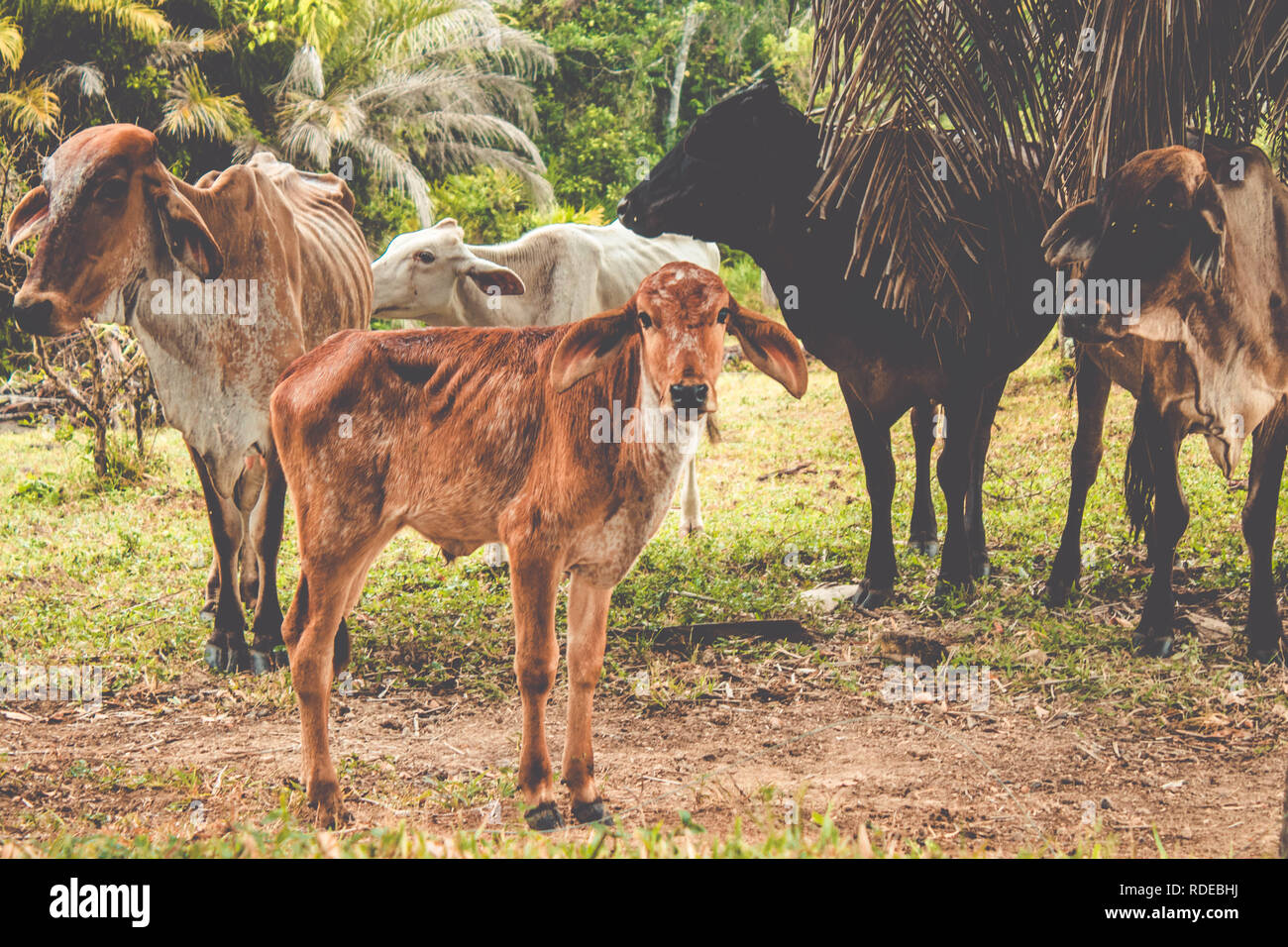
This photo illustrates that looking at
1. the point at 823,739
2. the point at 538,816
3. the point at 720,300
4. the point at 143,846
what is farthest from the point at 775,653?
the point at 143,846

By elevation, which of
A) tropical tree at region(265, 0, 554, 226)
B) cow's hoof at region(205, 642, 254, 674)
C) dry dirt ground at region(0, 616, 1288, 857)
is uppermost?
tropical tree at region(265, 0, 554, 226)

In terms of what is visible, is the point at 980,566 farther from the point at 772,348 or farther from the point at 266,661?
the point at 266,661

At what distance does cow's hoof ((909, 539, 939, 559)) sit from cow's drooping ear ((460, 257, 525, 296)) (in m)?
3.00

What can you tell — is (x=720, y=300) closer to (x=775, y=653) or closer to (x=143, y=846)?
(x=143, y=846)

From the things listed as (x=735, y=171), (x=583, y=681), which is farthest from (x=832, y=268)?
(x=583, y=681)

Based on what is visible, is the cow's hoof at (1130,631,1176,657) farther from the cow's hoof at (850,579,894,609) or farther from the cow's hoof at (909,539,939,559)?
the cow's hoof at (909,539,939,559)

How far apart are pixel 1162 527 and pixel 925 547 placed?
2.06 m

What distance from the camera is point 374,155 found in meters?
20.8

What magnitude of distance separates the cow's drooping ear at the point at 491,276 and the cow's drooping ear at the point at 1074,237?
8.74ft

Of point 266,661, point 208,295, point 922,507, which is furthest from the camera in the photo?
point 922,507

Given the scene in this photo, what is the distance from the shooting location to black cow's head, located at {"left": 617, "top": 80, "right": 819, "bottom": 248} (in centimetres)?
621

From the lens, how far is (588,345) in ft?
11.9

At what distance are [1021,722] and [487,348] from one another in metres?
2.74

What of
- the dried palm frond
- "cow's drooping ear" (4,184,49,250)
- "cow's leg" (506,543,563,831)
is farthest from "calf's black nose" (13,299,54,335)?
the dried palm frond
